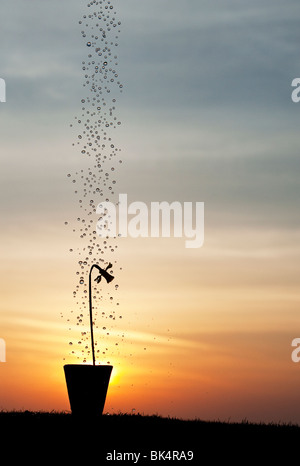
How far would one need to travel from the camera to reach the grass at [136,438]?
7.02 m

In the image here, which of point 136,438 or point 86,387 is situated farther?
point 86,387

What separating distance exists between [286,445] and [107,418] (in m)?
2.06

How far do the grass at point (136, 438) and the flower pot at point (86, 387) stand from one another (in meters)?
0.14

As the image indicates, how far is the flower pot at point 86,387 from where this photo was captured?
8531 mm

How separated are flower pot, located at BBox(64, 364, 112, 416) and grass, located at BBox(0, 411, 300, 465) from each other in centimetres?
14

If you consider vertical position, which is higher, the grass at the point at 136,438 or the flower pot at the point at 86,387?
the flower pot at the point at 86,387

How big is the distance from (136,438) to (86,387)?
1.28 metres

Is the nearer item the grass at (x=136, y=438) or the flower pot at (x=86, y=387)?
the grass at (x=136, y=438)

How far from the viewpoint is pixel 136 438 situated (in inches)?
292

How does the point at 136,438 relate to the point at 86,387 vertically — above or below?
below

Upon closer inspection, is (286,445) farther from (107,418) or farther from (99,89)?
(99,89)

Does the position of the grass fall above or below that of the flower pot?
below

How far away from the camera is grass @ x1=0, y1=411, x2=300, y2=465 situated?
7.02 meters
